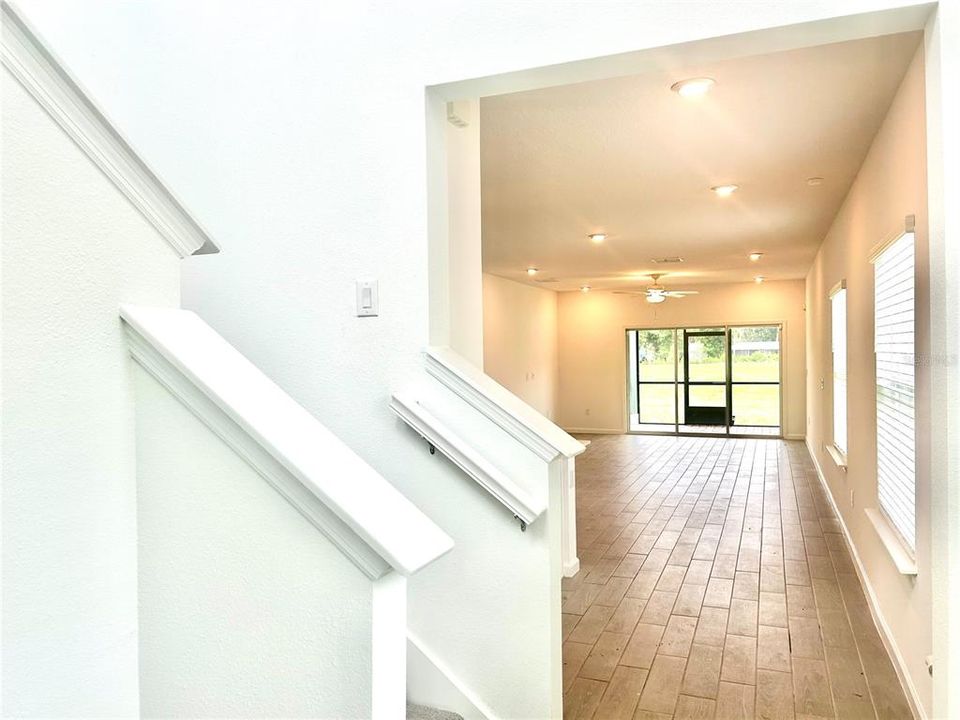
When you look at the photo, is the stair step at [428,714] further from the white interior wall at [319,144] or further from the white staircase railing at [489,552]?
the white interior wall at [319,144]

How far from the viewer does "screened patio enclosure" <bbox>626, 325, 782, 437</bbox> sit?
11.2 metres

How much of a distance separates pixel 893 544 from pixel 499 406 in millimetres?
2008

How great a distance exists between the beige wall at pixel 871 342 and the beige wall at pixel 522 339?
4.49m

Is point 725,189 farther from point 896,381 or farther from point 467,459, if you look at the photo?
point 467,459

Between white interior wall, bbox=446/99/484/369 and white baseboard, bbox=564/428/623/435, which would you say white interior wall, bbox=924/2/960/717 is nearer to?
white interior wall, bbox=446/99/484/369

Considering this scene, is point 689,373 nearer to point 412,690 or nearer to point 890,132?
point 890,132

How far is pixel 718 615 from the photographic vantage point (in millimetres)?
3424

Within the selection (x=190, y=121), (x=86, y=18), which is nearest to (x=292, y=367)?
(x=190, y=121)

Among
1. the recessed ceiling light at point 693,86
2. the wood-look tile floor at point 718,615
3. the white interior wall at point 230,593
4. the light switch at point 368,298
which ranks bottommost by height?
the wood-look tile floor at point 718,615

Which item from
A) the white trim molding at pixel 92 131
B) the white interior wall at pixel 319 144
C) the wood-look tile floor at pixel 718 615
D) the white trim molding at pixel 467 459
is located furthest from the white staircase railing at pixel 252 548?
the wood-look tile floor at pixel 718 615

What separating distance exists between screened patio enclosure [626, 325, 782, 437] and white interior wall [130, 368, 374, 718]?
36.9ft

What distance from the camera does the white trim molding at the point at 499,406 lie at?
6.94 feet

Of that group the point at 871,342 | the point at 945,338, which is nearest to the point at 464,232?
the point at 945,338

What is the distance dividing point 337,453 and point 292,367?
1458 millimetres
